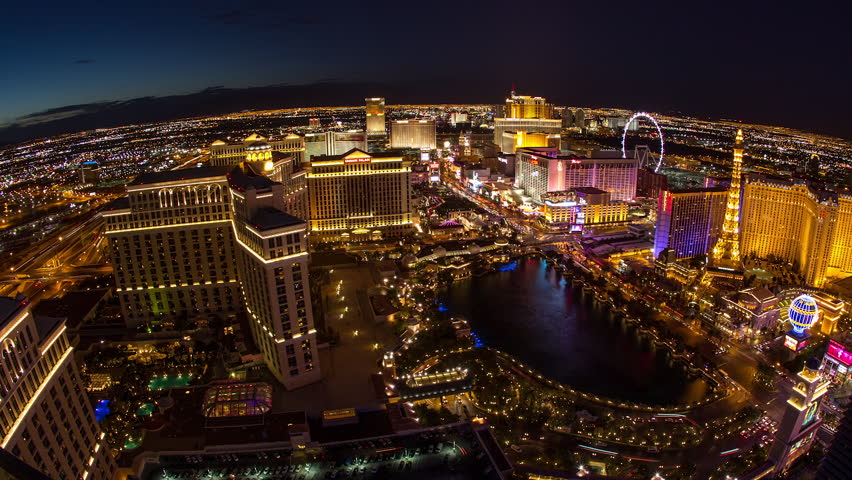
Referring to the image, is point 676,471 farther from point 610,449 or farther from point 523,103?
point 523,103

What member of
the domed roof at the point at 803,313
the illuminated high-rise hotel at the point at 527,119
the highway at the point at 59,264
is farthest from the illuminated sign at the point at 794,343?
the illuminated high-rise hotel at the point at 527,119

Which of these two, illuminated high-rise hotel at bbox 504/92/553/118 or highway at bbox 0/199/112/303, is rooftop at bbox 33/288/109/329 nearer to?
highway at bbox 0/199/112/303

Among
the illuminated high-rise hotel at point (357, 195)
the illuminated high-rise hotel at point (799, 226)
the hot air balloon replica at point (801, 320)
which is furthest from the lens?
the illuminated high-rise hotel at point (357, 195)

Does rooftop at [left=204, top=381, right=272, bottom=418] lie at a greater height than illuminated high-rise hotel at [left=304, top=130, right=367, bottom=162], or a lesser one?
lesser

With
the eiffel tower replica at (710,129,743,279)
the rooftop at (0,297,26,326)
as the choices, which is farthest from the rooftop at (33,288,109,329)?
the eiffel tower replica at (710,129,743,279)

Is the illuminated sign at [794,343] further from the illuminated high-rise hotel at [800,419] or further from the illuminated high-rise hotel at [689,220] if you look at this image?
the illuminated high-rise hotel at [689,220]

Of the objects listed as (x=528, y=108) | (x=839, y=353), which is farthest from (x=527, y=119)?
(x=839, y=353)
